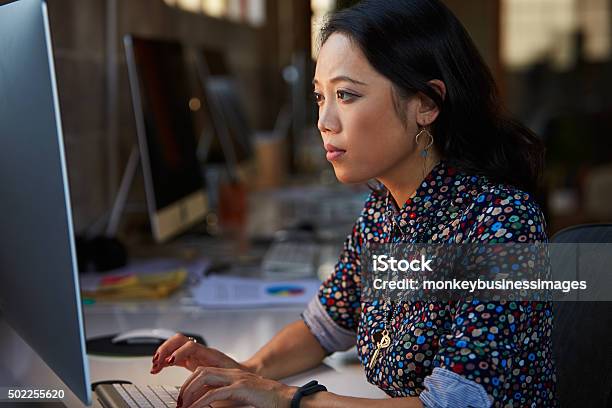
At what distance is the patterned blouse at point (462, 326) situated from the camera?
1048mm

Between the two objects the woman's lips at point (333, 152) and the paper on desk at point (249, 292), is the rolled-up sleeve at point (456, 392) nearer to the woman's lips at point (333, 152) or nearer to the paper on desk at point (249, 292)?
the woman's lips at point (333, 152)

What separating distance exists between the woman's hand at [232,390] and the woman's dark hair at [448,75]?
15.9 inches

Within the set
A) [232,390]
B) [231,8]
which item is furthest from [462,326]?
[231,8]

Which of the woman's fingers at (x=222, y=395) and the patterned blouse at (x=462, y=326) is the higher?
the patterned blouse at (x=462, y=326)

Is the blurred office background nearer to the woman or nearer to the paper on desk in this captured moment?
the paper on desk

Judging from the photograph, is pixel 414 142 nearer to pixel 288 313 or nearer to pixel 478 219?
pixel 478 219

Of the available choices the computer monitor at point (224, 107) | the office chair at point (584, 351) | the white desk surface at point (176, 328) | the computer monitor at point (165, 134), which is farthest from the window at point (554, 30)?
the office chair at point (584, 351)

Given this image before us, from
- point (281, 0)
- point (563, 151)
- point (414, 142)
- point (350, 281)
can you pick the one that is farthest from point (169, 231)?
point (563, 151)

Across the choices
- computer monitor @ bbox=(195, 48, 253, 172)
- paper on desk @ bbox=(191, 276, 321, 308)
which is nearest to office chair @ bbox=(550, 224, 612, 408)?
paper on desk @ bbox=(191, 276, 321, 308)

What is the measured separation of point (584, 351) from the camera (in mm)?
1359

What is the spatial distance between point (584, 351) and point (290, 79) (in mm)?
4227

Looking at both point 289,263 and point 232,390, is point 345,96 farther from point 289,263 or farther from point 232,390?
point 289,263

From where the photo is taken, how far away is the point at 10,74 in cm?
103

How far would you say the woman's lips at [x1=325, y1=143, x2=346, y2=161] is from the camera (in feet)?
3.97
